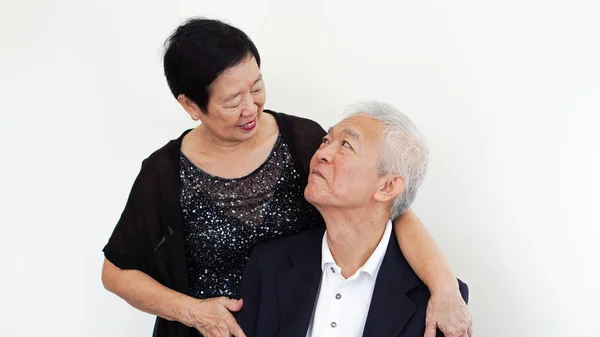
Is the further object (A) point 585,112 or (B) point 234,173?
(A) point 585,112

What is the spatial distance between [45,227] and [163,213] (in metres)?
1.21

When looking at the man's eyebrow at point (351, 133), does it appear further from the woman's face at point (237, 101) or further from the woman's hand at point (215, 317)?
the woman's hand at point (215, 317)

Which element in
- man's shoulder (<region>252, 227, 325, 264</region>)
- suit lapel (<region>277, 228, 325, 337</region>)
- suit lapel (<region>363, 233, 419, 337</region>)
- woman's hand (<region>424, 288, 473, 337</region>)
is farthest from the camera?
man's shoulder (<region>252, 227, 325, 264</region>)

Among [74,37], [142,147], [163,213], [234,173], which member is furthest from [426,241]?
[74,37]

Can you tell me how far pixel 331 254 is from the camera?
2.13 metres

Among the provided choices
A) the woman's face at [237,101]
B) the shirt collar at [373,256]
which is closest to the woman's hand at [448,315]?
the shirt collar at [373,256]

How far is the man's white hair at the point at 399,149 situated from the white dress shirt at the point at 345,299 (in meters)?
0.14

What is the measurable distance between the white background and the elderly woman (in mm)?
556

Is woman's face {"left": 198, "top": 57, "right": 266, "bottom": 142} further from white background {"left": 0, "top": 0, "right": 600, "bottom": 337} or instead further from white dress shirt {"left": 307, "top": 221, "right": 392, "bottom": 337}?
white background {"left": 0, "top": 0, "right": 600, "bottom": 337}

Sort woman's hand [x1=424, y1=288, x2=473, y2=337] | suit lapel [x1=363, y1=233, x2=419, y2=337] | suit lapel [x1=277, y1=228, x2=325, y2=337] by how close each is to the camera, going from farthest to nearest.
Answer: suit lapel [x1=277, y1=228, x2=325, y2=337]
suit lapel [x1=363, y1=233, x2=419, y2=337]
woman's hand [x1=424, y1=288, x2=473, y2=337]

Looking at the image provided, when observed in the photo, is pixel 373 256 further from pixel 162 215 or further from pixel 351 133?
pixel 162 215

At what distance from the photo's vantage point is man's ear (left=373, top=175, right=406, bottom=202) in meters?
2.01

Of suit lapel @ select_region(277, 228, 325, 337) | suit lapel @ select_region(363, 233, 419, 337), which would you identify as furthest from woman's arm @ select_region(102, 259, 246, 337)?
suit lapel @ select_region(363, 233, 419, 337)

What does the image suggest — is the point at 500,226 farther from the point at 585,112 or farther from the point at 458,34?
the point at 458,34
